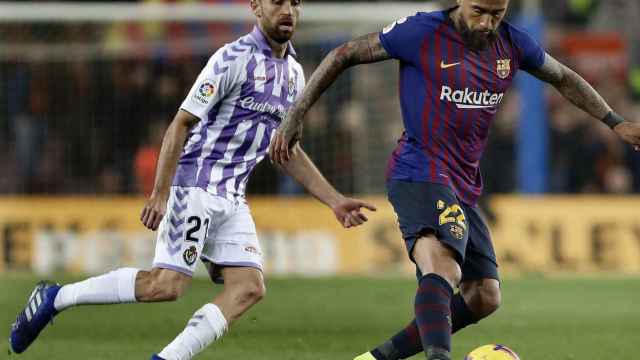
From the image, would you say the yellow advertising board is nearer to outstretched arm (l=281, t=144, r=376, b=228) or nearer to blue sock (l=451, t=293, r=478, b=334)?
outstretched arm (l=281, t=144, r=376, b=228)

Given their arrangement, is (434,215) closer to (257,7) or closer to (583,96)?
(583,96)

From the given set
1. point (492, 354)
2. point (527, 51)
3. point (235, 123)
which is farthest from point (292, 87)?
point (492, 354)

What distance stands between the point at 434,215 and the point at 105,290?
5.81 ft

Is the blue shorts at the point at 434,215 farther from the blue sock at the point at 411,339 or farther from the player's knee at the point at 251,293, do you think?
the player's knee at the point at 251,293

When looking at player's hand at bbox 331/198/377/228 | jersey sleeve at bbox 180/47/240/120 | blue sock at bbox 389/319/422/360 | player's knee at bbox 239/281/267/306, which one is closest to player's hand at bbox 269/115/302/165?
player's hand at bbox 331/198/377/228

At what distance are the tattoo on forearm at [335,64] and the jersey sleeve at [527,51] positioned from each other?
674 millimetres

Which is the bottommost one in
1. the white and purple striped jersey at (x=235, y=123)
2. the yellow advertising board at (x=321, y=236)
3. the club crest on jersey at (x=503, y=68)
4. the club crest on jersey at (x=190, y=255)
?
the yellow advertising board at (x=321, y=236)

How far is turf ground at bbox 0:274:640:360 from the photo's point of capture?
379 inches

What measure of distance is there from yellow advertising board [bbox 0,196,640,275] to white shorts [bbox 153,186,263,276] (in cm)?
1037

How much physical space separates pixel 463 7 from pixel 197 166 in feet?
5.34

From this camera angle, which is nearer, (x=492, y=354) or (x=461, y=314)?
(x=492, y=354)

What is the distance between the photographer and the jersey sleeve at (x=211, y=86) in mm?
7527

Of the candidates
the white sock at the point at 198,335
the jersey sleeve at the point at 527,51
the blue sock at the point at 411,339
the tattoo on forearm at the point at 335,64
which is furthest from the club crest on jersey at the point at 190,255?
the jersey sleeve at the point at 527,51

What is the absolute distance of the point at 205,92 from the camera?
756 cm
